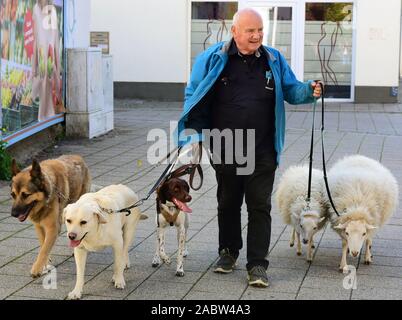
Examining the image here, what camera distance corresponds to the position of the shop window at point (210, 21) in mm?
21391

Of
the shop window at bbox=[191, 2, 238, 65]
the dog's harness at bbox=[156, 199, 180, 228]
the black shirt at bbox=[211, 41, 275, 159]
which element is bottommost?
the dog's harness at bbox=[156, 199, 180, 228]

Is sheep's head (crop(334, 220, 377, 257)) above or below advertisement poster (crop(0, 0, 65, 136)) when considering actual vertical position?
below

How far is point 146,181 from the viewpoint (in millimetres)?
10391

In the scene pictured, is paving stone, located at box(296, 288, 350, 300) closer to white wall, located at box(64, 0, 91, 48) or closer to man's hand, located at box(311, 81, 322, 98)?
man's hand, located at box(311, 81, 322, 98)

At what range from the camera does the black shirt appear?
606cm

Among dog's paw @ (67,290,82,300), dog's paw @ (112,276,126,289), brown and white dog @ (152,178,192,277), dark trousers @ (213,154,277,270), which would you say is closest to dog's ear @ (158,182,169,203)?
brown and white dog @ (152,178,192,277)

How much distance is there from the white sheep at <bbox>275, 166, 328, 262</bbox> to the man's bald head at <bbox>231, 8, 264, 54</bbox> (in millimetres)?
1582

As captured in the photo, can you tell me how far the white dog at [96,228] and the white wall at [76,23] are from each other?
8.74 meters

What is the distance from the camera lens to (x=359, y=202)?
6.61 meters

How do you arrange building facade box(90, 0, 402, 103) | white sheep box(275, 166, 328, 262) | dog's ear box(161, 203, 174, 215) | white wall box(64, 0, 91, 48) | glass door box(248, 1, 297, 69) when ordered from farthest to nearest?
1. glass door box(248, 1, 297, 69)
2. building facade box(90, 0, 402, 103)
3. white wall box(64, 0, 91, 48)
4. white sheep box(275, 166, 328, 262)
5. dog's ear box(161, 203, 174, 215)

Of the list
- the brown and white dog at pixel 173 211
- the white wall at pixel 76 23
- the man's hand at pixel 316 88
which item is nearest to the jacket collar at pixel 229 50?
Result: the man's hand at pixel 316 88

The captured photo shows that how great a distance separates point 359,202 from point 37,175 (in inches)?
109

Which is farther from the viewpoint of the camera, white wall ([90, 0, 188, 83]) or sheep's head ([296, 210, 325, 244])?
white wall ([90, 0, 188, 83])

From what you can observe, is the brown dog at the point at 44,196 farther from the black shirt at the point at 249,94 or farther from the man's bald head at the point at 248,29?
the man's bald head at the point at 248,29
